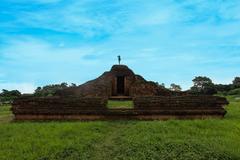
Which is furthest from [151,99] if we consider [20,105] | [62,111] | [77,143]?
[77,143]

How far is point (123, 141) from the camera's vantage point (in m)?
11.6

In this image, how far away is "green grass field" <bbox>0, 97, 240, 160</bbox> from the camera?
1009cm

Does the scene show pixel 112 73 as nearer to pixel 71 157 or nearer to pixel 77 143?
pixel 77 143

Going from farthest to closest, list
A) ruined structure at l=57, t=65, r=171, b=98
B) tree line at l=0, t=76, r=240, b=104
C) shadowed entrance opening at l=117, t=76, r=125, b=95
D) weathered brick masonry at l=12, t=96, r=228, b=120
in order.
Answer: tree line at l=0, t=76, r=240, b=104, shadowed entrance opening at l=117, t=76, r=125, b=95, ruined structure at l=57, t=65, r=171, b=98, weathered brick masonry at l=12, t=96, r=228, b=120

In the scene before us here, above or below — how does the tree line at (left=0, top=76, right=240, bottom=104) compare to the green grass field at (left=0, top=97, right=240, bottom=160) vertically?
above

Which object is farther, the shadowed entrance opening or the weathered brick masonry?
the shadowed entrance opening

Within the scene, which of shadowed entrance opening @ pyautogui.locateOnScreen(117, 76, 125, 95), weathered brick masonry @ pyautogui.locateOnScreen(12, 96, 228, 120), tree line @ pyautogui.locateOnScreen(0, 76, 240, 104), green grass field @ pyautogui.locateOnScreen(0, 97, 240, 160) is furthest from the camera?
tree line @ pyautogui.locateOnScreen(0, 76, 240, 104)

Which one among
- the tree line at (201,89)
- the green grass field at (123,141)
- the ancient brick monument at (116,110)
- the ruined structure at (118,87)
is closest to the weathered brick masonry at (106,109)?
the ancient brick monument at (116,110)

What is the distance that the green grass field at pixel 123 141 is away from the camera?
397 inches

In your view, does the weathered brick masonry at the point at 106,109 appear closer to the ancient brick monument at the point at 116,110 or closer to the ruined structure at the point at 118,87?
the ancient brick monument at the point at 116,110

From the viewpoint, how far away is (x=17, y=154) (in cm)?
1021

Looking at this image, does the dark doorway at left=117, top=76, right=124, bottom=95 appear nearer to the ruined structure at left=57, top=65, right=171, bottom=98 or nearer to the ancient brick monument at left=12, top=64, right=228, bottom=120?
the ruined structure at left=57, top=65, right=171, bottom=98

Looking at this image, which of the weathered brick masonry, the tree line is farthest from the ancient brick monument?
the tree line

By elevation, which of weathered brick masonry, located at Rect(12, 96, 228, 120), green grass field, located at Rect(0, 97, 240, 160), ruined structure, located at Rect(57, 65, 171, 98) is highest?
ruined structure, located at Rect(57, 65, 171, 98)
